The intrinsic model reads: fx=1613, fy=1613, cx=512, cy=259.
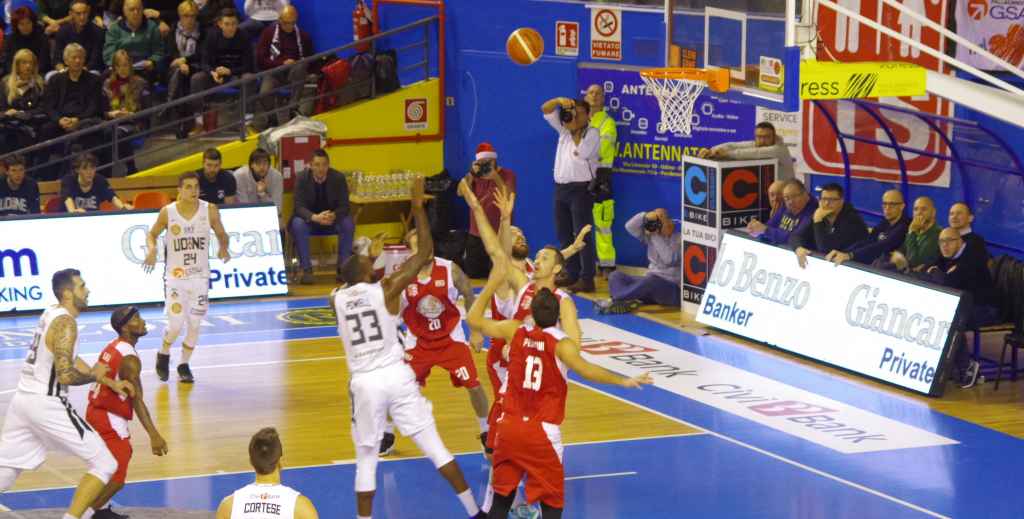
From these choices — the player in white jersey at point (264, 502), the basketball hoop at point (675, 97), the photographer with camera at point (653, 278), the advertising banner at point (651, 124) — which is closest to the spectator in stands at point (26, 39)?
the advertising banner at point (651, 124)

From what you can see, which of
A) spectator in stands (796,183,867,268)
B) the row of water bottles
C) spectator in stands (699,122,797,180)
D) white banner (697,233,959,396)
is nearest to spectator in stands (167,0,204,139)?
the row of water bottles

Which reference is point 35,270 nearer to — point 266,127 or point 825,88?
point 266,127

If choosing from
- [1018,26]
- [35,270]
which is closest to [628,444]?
[1018,26]

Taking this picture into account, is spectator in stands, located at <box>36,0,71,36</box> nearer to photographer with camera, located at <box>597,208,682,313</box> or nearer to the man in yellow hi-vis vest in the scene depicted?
the man in yellow hi-vis vest

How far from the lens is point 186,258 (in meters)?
15.6

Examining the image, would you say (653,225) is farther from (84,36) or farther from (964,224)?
(84,36)

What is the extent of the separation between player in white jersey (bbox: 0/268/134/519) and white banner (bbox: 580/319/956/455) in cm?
620

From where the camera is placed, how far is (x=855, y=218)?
54.9 feet

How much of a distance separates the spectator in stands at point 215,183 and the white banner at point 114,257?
0.28 metres

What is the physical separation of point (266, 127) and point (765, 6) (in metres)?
8.65

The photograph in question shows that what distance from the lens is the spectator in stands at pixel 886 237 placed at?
1622cm

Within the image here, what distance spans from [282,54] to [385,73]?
1.58m

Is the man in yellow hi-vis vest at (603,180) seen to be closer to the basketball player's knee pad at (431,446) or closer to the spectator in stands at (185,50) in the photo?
the spectator in stands at (185,50)

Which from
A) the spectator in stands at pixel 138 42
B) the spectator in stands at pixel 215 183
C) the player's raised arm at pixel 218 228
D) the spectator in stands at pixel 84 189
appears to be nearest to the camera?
the player's raised arm at pixel 218 228
